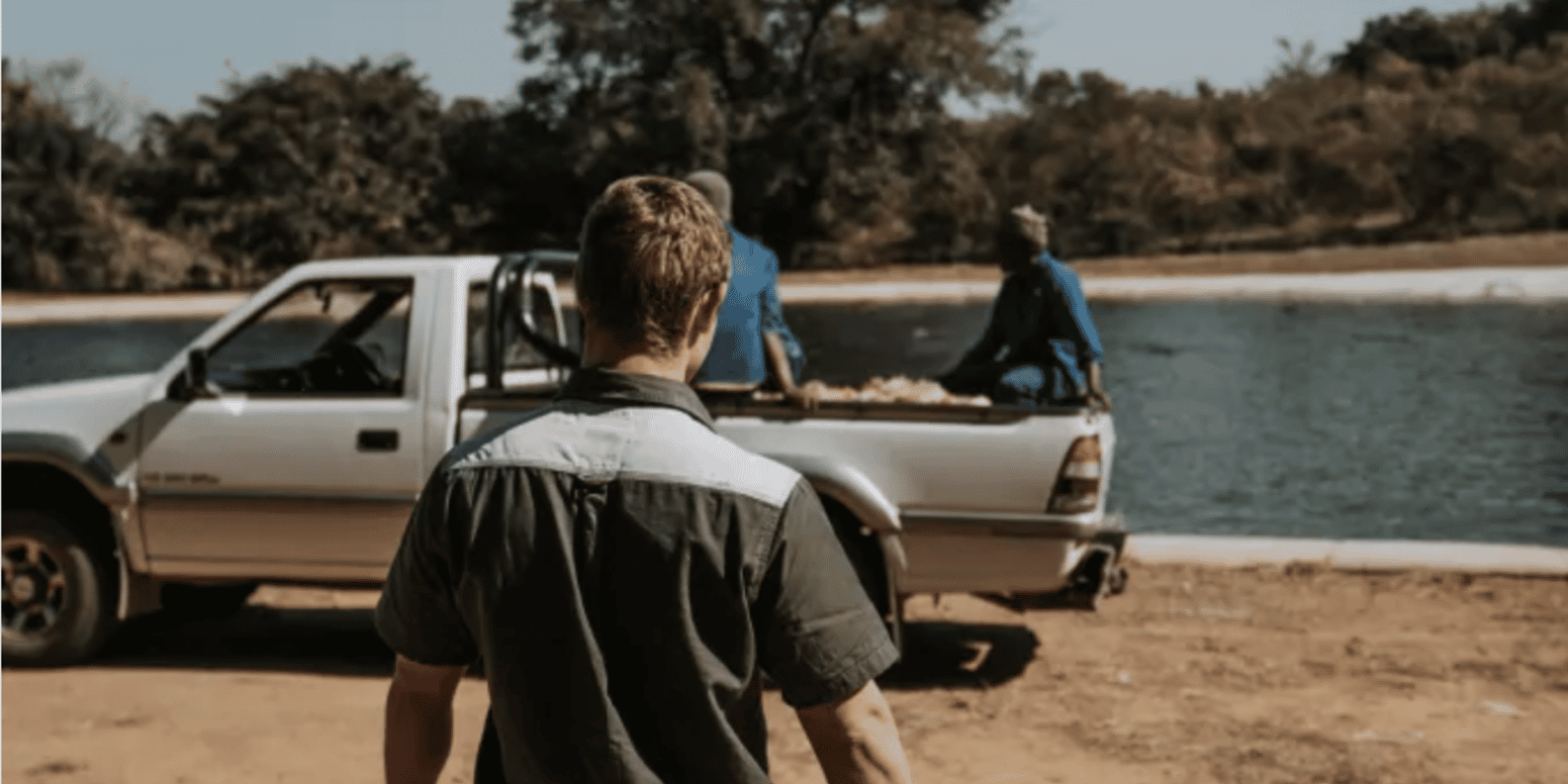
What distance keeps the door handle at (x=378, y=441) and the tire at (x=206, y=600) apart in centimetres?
129

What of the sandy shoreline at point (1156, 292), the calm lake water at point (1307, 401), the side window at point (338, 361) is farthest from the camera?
the sandy shoreline at point (1156, 292)

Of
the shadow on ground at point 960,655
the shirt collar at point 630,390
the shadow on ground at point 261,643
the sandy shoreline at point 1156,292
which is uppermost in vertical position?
the shirt collar at point 630,390

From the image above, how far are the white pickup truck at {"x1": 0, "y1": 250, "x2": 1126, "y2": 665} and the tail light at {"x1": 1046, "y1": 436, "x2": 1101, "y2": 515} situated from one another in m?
0.16

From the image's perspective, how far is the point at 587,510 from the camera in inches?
93.4

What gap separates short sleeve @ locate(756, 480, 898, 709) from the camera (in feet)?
7.75

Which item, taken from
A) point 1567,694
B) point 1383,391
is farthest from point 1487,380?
point 1567,694

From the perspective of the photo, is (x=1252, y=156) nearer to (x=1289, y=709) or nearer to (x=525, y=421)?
(x=1289, y=709)

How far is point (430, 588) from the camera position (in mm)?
2518

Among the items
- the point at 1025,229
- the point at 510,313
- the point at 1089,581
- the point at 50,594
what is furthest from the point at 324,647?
the point at 1025,229

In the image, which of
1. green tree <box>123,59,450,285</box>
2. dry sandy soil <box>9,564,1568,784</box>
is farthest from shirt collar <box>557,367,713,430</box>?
green tree <box>123,59,450,285</box>

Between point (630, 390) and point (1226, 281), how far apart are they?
51608mm

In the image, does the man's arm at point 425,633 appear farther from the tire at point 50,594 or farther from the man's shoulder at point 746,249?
the tire at point 50,594

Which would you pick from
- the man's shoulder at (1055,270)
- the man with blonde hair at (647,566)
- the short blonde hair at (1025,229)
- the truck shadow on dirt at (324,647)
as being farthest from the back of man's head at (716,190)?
the man with blonde hair at (647,566)

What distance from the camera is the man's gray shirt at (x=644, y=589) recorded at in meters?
2.36
